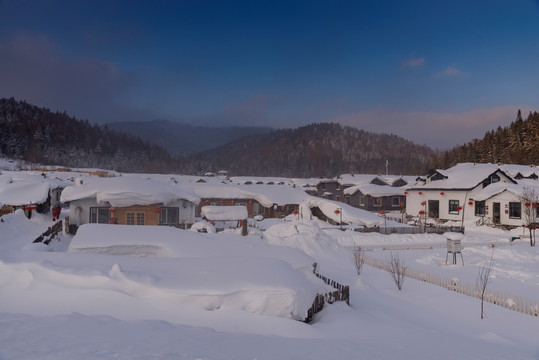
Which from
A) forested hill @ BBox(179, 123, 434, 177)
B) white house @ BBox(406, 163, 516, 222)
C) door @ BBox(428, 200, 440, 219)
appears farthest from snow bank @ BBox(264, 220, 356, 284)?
forested hill @ BBox(179, 123, 434, 177)

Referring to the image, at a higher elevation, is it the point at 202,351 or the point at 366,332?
the point at 202,351

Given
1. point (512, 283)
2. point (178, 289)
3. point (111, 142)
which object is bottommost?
point (512, 283)

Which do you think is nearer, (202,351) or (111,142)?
(202,351)

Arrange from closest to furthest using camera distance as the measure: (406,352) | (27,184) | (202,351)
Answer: (202,351), (406,352), (27,184)

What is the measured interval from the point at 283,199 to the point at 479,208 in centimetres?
2280

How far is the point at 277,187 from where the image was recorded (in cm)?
4900

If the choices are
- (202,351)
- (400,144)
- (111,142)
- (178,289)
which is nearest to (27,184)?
(178,289)

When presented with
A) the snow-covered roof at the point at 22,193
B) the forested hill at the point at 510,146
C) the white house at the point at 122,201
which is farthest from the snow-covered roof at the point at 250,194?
the forested hill at the point at 510,146

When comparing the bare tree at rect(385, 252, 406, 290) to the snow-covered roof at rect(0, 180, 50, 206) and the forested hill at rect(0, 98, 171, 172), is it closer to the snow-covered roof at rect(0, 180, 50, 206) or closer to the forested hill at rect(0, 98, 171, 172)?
the snow-covered roof at rect(0, 180, 50, 206)

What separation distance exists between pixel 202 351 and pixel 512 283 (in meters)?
16.0

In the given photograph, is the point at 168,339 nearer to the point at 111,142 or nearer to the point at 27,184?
the point at 27,184

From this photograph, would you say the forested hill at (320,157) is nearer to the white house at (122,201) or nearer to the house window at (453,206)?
the house window at (453,206)

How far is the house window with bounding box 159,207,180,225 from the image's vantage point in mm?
27608

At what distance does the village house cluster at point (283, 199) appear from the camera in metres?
25.7
